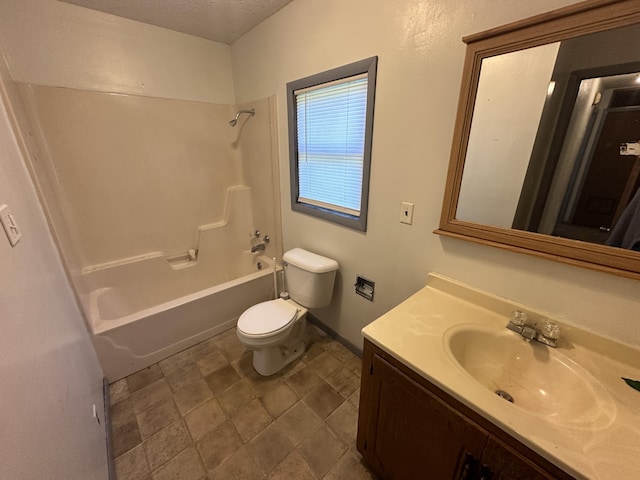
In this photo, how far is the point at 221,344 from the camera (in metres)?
2.02

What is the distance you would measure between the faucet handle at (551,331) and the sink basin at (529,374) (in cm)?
4

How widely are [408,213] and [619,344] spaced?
0.88m

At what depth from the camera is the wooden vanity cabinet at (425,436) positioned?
681 millimetres

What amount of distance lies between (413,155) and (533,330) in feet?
2.91

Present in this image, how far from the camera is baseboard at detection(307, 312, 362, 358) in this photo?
6.26 feet

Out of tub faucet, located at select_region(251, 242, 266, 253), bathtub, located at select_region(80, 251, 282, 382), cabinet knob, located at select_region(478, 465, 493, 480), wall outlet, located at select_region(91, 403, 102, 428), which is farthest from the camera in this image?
tub faucet, located at select_region(251, 242, 266, 253)

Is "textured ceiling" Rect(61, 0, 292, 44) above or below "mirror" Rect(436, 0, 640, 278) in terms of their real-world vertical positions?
above

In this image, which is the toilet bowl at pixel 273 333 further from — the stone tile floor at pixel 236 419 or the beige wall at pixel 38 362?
the beige wall at pixel 38 362

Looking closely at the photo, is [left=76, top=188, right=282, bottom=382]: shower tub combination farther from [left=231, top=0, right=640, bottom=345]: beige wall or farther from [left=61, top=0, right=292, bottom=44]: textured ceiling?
[left=61, top=0, right=292, bottom=44]: textured ceiling

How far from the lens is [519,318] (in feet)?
3.26

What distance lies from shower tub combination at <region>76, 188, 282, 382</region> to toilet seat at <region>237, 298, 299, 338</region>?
0.46 meters

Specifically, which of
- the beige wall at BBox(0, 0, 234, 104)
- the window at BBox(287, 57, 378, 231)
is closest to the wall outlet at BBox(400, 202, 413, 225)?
the window at BBox(287, 57, 378, 231)

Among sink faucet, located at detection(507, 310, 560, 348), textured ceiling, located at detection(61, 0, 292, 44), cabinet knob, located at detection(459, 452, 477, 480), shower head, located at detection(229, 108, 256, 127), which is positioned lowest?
cabinet knob, located at detection(459, 452, 477, 480)

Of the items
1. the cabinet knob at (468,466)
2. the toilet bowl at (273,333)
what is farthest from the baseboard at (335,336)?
the cabinet knob at (468,466)
